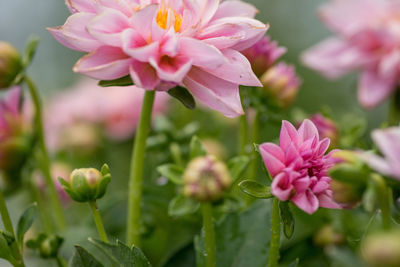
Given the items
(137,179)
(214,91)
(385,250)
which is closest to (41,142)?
(137,179)

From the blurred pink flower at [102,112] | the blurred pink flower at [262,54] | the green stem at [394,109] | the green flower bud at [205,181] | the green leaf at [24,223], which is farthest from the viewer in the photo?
the blurred pink flower at [102,112]

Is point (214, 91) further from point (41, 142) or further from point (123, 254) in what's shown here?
point (41, 142)

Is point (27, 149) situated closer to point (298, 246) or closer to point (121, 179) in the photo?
point (121, 179)

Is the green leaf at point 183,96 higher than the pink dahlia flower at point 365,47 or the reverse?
higher

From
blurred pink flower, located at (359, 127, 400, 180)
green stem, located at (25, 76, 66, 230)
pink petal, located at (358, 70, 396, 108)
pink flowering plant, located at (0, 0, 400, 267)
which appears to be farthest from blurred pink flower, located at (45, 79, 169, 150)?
blurred pink flower, located at (359, 127, 400, 180)

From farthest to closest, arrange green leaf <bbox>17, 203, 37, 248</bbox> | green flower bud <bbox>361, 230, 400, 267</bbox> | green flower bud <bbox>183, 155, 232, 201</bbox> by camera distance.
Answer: green leaf <bbox>17, 203, 37, 248</bbox> < green flower bud <bbox>183, 155, 232, 201</bbox> < green flower bud <bbox>361, 230, 400, 267</bbox>

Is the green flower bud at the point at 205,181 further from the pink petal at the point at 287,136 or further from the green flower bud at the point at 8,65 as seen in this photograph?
the green flower bud at the point at 8,65

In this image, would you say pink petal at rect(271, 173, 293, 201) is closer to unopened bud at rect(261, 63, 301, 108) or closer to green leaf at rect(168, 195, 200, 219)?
green leaf at rect(168, 195, 200, 219)

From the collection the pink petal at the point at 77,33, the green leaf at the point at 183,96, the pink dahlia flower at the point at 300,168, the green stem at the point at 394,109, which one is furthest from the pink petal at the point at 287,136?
the green stem at the point at 394,109
